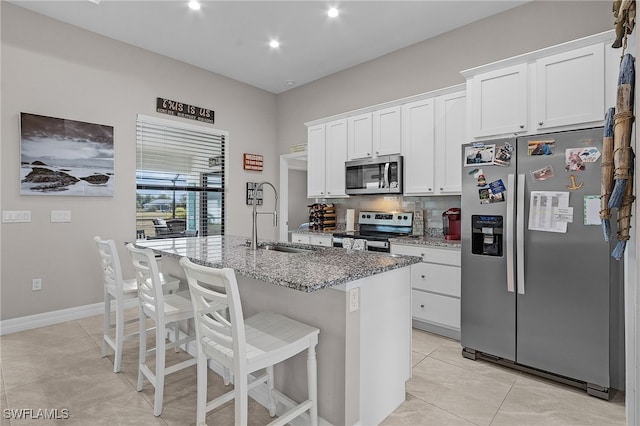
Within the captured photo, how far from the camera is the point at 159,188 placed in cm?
443

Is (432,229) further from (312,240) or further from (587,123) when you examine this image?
(587,123)

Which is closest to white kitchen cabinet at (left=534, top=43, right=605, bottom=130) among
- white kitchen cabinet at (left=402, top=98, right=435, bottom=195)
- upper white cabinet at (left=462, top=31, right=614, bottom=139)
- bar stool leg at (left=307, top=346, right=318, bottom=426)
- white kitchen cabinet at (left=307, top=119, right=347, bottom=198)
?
upper white cabinet at (left=462, top=31, right=614, bottom=139)

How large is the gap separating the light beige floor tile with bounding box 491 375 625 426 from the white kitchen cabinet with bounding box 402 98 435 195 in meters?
2.01

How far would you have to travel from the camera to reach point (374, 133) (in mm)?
4152

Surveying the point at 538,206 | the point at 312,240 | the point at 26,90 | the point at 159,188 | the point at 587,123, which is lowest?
the point at 312,240

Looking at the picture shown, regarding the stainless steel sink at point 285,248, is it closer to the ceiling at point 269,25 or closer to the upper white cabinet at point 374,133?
the upper white cabinet at point 374,133

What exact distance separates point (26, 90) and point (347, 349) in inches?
159

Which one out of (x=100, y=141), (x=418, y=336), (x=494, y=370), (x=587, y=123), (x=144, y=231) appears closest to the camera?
(x=587, y=123)

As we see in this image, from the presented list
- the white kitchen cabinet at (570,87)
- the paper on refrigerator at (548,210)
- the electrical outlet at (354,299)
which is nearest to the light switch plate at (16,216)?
the electrical outlet at (354,299)

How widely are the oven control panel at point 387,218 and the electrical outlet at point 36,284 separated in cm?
371

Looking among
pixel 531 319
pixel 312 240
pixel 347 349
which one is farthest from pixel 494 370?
pixel 312 240

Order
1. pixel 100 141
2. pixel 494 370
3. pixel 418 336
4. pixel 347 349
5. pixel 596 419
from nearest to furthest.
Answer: pixel 347 349 → pixel 596 419 → pixel 494 370 → pixel 418 336 → pixel 100 141

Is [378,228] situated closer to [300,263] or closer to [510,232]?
[510,232]

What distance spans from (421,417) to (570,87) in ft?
8.37
